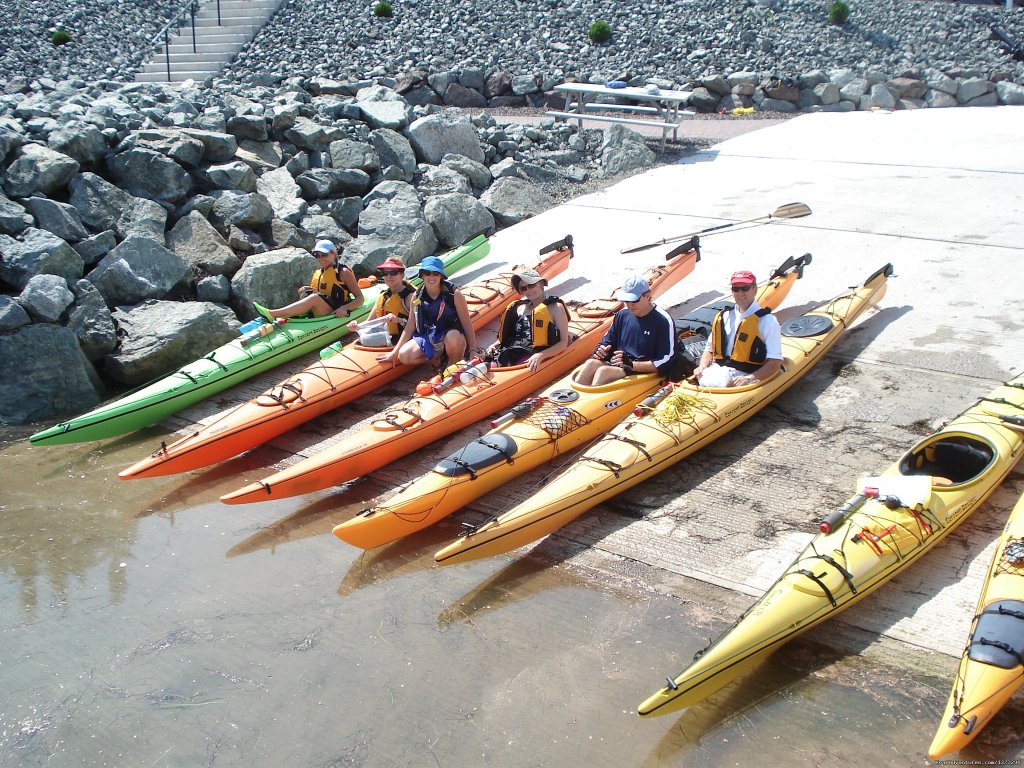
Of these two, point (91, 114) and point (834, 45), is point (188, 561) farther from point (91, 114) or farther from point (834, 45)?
point (834, 45)

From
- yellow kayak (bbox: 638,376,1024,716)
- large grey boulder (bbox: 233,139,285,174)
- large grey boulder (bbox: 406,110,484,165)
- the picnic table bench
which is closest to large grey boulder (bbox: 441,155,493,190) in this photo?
large grey boulder (bbox: 406,110,484,165)

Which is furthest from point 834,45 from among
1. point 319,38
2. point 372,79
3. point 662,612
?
point 662,612

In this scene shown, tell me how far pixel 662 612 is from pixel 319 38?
54.2ft

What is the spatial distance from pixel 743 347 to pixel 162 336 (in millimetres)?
4816

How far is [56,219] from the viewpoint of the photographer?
855 cm

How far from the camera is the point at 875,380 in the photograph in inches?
265

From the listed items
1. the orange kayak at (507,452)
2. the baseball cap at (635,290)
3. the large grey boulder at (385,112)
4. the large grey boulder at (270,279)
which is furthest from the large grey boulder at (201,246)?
the baseball cap at (635,290)

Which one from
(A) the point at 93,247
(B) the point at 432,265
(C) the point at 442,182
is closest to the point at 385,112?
(C) the point at 442,182

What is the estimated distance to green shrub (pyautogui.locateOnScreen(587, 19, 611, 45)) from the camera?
16656mm

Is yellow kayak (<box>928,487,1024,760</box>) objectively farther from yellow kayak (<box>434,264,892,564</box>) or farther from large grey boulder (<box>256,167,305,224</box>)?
large grey boulder (<box>256,167,305,224</box>)

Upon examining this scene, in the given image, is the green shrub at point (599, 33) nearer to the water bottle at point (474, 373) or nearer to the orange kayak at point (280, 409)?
the orange kayak at point (280, 409)

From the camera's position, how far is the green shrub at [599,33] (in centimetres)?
1666

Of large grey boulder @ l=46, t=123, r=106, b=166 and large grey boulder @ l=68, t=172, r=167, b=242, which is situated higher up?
large grey boulder @ l=46, t=123, r=106, b=166

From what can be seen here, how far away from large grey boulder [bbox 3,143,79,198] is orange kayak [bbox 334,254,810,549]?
5415mm
